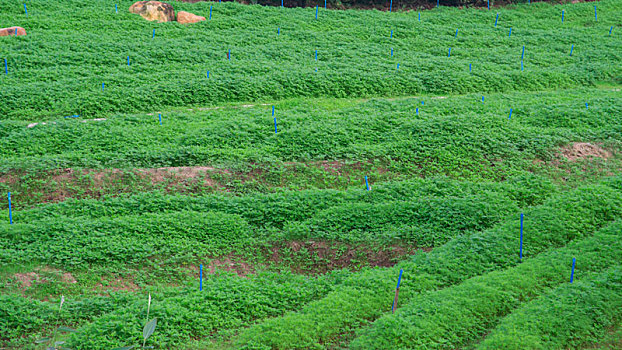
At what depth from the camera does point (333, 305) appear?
10898 millimetres

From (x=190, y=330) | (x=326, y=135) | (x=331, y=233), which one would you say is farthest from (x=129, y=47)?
(x=190, y=330)

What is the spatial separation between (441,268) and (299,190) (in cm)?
490

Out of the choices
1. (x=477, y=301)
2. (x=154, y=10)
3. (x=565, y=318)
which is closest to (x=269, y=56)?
(x=154, y=10)

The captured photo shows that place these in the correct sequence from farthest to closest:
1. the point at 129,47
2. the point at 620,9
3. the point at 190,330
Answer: the point at 620,9, the point at 129,47, the point at 190,330

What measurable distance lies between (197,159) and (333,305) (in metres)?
7.31

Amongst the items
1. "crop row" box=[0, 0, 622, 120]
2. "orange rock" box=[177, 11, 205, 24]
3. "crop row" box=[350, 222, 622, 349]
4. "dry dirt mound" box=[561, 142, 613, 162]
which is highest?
"orange rock" box=[177, 11, 205, 24]

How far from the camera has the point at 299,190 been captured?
15.4 meters

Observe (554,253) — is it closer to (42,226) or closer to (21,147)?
(42,226)

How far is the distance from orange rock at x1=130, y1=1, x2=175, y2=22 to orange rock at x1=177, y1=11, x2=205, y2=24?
496 millimetres

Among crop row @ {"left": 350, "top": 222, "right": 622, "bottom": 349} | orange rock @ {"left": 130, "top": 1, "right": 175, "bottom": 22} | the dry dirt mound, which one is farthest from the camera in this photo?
orange rock @ {"left": 130, "top": 1, "right": 175, "bottom": 22}

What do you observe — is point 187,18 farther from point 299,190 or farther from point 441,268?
point 441,268

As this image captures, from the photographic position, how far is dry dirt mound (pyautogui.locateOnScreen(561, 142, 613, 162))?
17.7m

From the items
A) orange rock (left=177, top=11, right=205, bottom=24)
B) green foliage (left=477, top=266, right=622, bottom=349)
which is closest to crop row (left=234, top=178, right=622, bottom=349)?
green foliage (left=477, top=266, right=622, bottom=349)

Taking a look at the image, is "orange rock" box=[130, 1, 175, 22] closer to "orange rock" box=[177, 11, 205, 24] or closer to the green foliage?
"orange rock" box=[177, 11, 205, 24]
